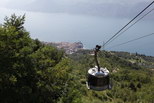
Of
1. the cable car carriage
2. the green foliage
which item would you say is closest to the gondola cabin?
the cable car carriage

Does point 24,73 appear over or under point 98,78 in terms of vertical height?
under

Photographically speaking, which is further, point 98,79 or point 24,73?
point 24,73

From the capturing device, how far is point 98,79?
12984 mm

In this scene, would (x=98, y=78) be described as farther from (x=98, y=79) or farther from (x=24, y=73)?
(x=24, y=73)

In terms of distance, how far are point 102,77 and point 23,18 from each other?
59.0ft

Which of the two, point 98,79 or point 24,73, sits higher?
point 98,79

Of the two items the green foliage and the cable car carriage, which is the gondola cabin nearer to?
the cable car carriage

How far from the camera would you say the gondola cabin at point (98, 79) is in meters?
12.9

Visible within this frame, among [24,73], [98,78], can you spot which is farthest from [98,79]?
[24,73]

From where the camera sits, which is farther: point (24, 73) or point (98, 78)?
A: point (24, 73)

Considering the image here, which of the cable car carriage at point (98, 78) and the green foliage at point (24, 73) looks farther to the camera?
the green foliage at point (24, 73)

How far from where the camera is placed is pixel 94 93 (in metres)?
60.7

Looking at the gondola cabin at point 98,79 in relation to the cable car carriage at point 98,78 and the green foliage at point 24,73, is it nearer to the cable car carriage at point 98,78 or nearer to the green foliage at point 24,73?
the cable car carriage at point 98,78

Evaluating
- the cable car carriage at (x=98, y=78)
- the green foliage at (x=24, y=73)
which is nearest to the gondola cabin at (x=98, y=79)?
the cable car carriage at (x=98, y=78)
